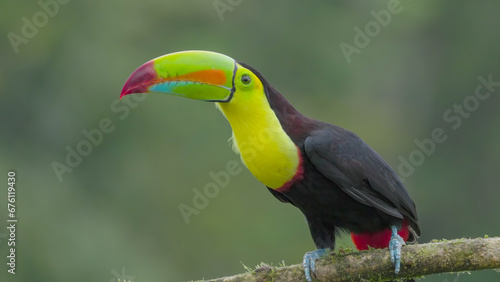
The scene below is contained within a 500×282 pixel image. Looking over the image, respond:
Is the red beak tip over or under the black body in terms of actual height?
over

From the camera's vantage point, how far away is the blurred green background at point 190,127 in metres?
12.2

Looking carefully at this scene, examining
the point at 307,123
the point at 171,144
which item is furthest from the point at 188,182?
the point at 307,123

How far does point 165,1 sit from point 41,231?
5088mm

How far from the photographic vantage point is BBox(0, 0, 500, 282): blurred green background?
12219mm

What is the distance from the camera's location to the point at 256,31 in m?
15.6

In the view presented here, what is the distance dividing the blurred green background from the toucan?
6.00m

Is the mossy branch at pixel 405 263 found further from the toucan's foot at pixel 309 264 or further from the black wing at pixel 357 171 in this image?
the black wing at pixel 357 171

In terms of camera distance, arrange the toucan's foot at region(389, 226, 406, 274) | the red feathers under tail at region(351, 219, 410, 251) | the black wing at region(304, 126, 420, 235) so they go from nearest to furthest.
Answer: the toucan's foot at region(389, 226, 406, 274), the black wing at region(304, 126, 420, 235), the red feathers under tail at region(351, 219, 410, 251)

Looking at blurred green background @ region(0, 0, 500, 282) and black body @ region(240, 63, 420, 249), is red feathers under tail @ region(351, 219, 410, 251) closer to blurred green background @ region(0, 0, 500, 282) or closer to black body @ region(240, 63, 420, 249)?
black body @ region(240, 63, 420, 249)

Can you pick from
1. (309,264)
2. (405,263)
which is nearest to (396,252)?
(405,263)

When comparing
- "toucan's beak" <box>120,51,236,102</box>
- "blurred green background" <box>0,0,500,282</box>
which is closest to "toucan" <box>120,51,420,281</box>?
"toucan's beak" <box>120,51,236,102</box>

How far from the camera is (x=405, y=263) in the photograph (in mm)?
4672

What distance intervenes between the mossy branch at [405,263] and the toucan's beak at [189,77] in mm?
989

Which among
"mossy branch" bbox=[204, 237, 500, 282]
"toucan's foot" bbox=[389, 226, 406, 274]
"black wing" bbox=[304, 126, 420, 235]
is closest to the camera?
"mossy branch" bbox=[204, 237, 500, 282]
